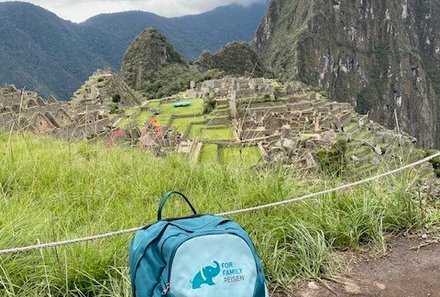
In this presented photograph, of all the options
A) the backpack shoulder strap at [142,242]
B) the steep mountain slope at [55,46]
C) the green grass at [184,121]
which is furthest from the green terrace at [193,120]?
the steep mountain slope at [55,46]

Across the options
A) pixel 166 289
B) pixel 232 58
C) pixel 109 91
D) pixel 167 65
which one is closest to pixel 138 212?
pixel 166 289

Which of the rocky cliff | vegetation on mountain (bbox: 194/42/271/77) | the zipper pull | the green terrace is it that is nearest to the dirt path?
the zipper pull

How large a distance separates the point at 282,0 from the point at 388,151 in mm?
118220

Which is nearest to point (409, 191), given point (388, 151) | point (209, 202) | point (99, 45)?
point (388, 151)

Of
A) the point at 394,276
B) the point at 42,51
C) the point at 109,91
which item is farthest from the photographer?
the point at 42,51

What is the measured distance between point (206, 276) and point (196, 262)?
56mm

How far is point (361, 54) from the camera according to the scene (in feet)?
387

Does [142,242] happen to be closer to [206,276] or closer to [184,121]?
[206,276]

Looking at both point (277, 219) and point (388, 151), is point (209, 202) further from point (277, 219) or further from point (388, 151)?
point (388, 151)

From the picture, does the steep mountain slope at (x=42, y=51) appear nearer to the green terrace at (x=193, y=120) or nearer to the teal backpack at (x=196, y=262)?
the green terrace at (x=193, y=120)

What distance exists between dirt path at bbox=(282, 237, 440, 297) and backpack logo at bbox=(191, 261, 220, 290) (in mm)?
1088

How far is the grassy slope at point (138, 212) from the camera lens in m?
2.54

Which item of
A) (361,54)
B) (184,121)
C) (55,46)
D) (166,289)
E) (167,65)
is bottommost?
(361,54)

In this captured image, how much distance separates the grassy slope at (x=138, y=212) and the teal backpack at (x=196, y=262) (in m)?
0.60
